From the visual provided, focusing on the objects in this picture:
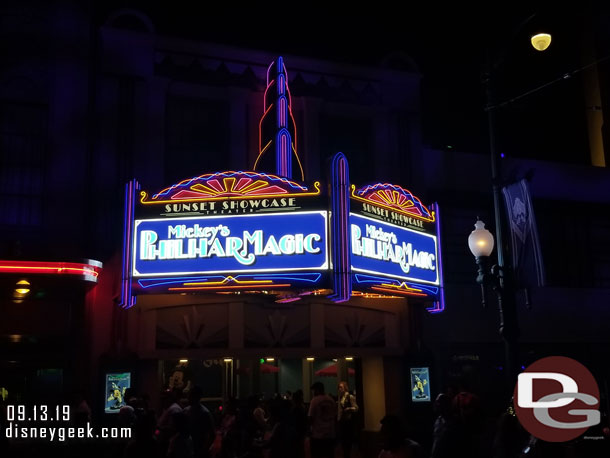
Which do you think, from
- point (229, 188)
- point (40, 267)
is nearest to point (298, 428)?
point (229, 188)

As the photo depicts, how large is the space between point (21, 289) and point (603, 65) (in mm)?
18869

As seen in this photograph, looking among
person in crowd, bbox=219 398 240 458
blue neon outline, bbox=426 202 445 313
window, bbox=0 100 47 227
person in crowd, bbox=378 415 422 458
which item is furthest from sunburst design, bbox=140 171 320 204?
person in crowd, bbox=378 415 422 458

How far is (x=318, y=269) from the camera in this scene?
13234 millimetres

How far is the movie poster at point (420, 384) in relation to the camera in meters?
17.2

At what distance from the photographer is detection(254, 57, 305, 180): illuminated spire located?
634 inches

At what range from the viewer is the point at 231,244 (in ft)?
44.3

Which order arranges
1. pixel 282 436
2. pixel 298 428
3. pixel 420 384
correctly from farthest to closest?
1. pixel 420 384
2. pixel 298 428
3. pixel 282 436

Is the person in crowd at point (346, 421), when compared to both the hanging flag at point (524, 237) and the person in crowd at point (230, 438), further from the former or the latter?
the hanging flag at point (524, 237)

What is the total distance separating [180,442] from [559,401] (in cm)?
547

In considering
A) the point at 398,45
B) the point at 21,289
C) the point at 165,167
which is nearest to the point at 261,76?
the point at 165,167

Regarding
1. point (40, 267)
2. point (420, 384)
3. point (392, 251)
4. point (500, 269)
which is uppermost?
point (392, 251)

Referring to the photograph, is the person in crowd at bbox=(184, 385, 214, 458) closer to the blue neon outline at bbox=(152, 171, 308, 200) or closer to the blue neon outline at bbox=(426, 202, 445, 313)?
the blue neon outline at bbox=(152, 171, 308, 200)

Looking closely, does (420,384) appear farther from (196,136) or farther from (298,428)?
(196,136)

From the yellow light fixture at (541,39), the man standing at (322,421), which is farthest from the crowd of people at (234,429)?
the yellow light fixture at (541,39)
